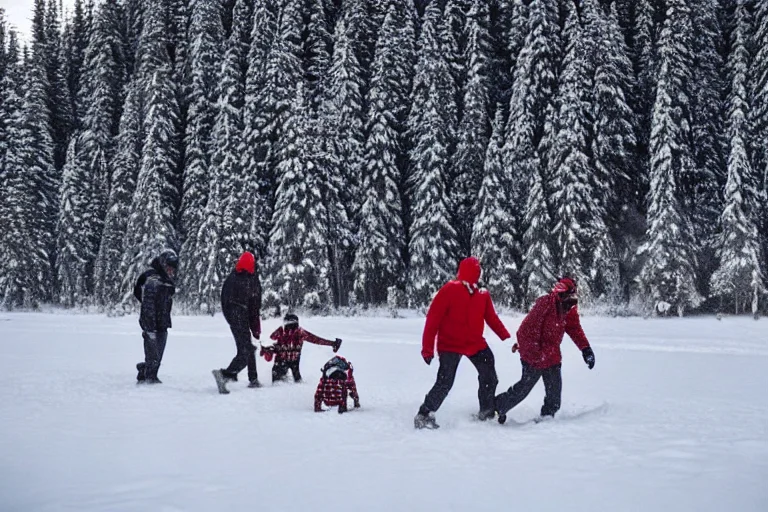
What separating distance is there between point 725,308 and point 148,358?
79.9 ft

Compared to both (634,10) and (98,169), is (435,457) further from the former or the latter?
(98,169)

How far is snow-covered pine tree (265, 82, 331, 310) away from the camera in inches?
1073

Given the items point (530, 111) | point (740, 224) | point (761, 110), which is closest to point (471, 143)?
point (530, 111)

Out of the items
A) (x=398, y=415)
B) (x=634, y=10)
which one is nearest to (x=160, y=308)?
(x=398, y=415)

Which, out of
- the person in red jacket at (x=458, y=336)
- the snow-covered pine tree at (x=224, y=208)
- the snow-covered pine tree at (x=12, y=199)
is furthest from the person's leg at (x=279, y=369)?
the snow-covered pine tree at (x=12, y=199)

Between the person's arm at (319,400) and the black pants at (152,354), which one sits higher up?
the black pants at (152,354)

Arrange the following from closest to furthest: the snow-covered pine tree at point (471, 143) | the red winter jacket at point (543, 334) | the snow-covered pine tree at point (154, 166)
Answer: the red winter jacket at point (543, 334), the snow-covered pine tree at point (471, 143), the snow-covered pine tree at point (154, 166)

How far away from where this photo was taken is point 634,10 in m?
31.1

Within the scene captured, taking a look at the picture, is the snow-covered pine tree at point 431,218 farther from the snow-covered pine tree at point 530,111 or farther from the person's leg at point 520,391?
the person's leg at point 520,391

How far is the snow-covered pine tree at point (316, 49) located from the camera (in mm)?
31922

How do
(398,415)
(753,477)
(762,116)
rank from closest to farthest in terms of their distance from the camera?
(753,477) < (398,415) < (762,116)

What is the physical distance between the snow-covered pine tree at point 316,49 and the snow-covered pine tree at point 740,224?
1945 centimetres

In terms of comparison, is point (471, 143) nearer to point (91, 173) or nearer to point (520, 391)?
point (520, 391)

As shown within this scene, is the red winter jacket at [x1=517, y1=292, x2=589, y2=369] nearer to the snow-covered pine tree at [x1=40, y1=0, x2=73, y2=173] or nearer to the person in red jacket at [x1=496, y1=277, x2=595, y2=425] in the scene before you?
the person in red jacket at [x1=496, y1=277, x2=595, y2=425]
